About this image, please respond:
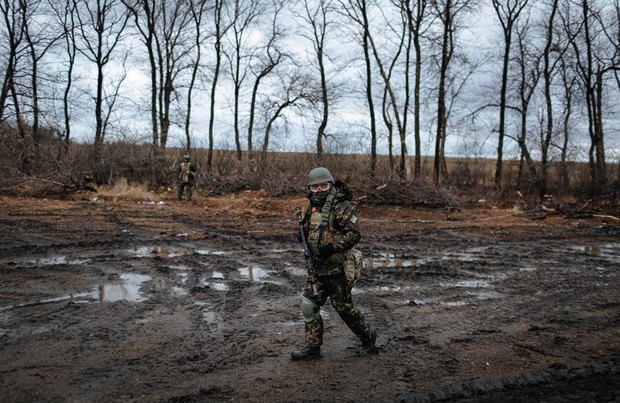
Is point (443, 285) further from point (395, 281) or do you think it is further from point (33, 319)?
point (33, 319)

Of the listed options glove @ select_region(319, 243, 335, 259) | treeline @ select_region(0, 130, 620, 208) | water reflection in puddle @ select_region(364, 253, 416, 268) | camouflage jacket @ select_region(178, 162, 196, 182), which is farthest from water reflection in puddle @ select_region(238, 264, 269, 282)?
camouflage jacket @ select_region(178, 162, 196, 182)

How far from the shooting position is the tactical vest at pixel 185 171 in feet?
63.6

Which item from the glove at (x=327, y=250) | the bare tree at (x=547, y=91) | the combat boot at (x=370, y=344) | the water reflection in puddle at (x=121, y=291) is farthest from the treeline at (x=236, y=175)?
the glove at (x=327, y=250)

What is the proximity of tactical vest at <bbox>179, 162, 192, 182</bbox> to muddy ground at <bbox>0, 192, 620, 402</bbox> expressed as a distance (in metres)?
7.13

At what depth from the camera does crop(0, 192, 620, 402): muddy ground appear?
4.18 m

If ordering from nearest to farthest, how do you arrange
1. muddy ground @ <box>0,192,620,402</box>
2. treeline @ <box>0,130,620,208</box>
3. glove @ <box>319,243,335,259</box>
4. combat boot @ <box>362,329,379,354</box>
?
1. muddy ground @ <box>0,192,620,402</box>
2. glove @ <box>319,243,335,259</box>
3. combat boot @ <box>362,329,379,354</box>
4. treeline @ <box>0,130,620,208</box>

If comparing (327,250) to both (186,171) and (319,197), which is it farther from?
(186,171)

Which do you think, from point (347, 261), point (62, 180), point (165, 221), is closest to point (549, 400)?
point (347, 261)

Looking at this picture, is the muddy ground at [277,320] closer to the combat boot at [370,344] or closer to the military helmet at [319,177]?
the combat boot at [370,344]

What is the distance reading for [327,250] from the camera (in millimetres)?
4531

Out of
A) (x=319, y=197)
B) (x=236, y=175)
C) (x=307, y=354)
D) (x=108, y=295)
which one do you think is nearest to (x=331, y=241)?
(x=319, y=197)

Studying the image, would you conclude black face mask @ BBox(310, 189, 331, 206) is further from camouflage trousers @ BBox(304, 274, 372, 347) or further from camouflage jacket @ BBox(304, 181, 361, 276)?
camouflage trousers @ BBox(304, 274, 372, 347)

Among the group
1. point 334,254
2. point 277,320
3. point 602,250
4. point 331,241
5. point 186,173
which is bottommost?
point 277,320

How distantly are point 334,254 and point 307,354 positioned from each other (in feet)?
3.44
